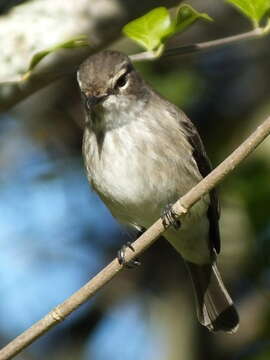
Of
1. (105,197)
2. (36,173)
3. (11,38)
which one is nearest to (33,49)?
(11,38)

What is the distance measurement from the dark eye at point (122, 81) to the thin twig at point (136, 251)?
121cm

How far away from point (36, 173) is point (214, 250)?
1.96m

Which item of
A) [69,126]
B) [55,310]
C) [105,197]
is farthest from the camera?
[69,126]

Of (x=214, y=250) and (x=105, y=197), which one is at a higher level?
(x=105, y=197)

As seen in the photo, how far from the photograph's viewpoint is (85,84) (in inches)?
188

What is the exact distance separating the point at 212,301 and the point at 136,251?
Result: 2.15m

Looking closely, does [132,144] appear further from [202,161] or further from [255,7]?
[255,7]

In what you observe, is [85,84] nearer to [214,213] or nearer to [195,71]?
[214,213]

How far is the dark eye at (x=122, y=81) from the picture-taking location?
16.4 feet

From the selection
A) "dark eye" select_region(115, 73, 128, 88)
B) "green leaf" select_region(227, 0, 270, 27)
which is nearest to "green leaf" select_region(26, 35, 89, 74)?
"green leaf" select_region(227, 0, 270, 27)

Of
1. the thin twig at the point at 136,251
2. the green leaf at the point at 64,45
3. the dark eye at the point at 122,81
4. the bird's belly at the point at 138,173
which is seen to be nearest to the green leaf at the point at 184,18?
the green leaf at the point at 64,45

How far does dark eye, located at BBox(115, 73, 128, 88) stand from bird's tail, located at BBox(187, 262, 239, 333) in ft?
5.06

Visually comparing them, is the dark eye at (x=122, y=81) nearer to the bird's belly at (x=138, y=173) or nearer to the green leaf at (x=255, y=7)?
the bird's belly at (x=138, y=173)

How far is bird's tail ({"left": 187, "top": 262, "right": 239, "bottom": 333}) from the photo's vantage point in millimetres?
5832
